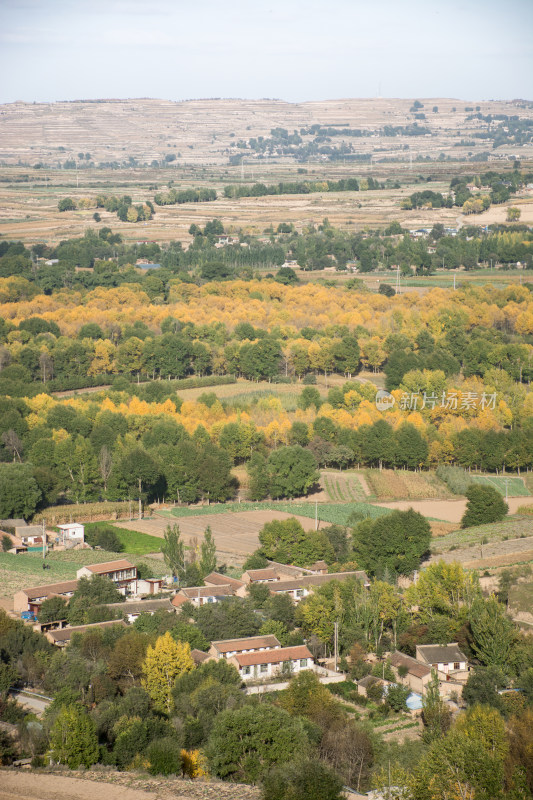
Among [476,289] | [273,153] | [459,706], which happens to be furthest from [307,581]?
[273,153]

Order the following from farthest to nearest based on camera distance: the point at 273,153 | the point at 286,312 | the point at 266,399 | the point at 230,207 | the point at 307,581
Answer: the point at 273,153
the point at 230,207
the point at 286,312
the point at 266,399
the point at 307,581

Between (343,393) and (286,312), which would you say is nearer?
(343,393)

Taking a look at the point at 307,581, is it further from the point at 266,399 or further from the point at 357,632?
the point at 266,399

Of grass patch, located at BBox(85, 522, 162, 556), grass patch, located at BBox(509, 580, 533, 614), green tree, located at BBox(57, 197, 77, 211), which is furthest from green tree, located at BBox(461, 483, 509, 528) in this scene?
green tree, located at BBox(57, 197, 77, 211)

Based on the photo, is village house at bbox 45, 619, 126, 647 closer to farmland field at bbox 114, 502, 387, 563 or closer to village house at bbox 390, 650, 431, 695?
village house at bbox 390, 650, 431, 695
